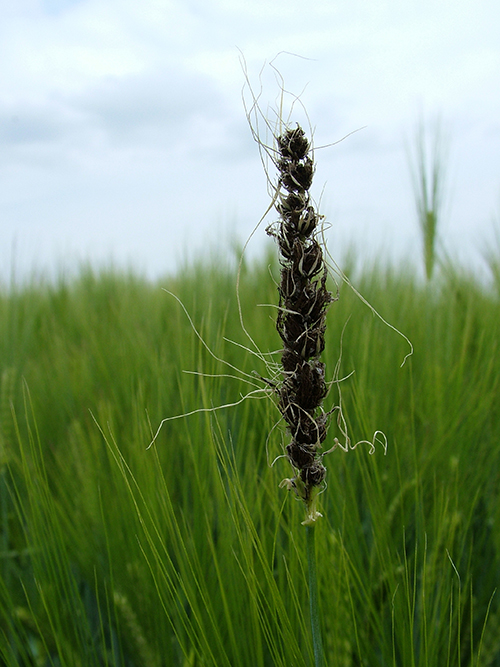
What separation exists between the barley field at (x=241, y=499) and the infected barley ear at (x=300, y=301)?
0.20 feet

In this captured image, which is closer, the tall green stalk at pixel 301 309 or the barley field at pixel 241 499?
the tall green stalk at pixel 301 309

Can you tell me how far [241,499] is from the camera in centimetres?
50

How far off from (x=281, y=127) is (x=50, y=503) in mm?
443

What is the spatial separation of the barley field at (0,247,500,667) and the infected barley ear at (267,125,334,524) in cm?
6

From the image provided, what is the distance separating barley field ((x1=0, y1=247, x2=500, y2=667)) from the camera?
1.70 ft

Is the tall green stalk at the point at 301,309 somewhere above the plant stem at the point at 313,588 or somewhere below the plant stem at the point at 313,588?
above

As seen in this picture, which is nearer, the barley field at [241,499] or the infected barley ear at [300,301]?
the infected barley ear at [300,301]

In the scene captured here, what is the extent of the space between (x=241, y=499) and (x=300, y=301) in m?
0.24

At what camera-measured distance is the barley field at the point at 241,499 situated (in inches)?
20.4

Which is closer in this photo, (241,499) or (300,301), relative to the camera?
(300,301)

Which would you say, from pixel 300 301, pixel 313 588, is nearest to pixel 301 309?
pixel 300 301

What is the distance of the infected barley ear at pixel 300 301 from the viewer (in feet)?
1.13

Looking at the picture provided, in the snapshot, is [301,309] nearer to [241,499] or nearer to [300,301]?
[300,301]

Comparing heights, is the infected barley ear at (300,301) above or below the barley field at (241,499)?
above
